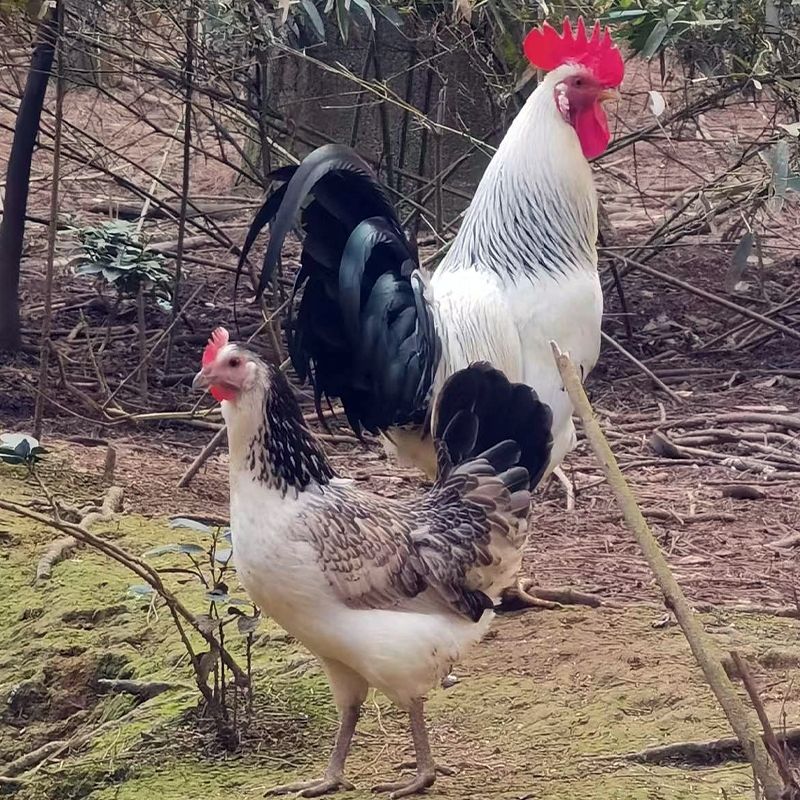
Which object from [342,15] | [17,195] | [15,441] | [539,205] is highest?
[342,15]

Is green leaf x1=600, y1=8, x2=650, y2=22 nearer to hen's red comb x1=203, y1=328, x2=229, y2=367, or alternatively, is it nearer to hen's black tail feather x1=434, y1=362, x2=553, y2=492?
hen's black tail feather x1=434, y1=362, x2=553, y2=492

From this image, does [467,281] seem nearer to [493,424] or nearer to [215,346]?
[493,424]

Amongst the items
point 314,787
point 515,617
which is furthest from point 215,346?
point 515,617

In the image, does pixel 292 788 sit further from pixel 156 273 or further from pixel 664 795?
pixel 156 273

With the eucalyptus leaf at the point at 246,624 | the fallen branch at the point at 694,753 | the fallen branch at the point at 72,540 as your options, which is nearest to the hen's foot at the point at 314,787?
the eucalyptus leaf at the point at 246,624

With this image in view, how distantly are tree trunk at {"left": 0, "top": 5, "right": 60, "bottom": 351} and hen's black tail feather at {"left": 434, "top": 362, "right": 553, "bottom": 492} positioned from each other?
4.21m

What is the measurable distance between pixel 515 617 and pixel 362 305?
1.27 meters

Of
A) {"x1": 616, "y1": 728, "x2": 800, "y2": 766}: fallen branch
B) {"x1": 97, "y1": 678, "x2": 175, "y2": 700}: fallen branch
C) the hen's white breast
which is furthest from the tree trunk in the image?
{"x1": 616, "y1": 728, "x2": 800, "y2": 766}: fallen branch

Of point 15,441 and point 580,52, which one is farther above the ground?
point 580,52

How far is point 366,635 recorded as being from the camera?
3230 millimetres

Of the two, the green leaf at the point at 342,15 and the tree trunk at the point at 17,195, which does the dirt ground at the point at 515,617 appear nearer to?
the tree trunk at the point at 17,195

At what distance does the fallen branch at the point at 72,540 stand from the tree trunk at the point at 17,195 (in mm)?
2220

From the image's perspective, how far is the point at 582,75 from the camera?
15.9ft

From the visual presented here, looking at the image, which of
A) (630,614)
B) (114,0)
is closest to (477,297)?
(630,614)
